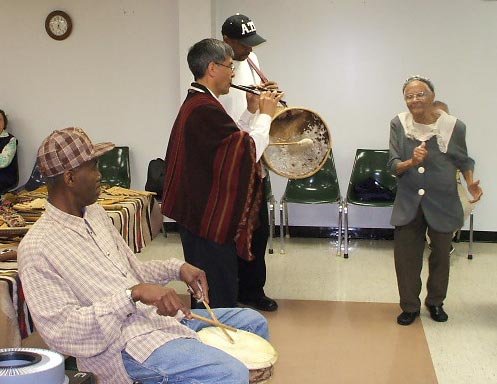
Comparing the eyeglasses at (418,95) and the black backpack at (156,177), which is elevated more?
the eyeglasses at (418,95)

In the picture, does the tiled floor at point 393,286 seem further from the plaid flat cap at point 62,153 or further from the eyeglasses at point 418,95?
the plaid flat cap at point 62,153

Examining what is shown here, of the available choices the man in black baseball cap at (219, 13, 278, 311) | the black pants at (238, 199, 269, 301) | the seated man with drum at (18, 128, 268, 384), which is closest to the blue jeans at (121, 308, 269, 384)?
the seated man with drum at (18, 128, 268, 384)

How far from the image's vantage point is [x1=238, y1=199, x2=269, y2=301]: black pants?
390 cm

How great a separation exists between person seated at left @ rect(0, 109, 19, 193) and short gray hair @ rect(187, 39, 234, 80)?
3.23 metres

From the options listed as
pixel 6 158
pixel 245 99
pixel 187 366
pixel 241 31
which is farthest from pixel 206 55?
pixel 6 158

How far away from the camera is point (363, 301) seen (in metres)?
4.27

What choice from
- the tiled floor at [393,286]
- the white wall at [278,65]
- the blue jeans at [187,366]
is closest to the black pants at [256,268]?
the tiled floor at [393,286]

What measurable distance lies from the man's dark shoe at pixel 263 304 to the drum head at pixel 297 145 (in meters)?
0.98

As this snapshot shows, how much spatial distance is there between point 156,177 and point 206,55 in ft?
8.66

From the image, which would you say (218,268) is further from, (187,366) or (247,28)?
(247,28)

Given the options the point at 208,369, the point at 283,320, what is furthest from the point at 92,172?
the point at 283,320

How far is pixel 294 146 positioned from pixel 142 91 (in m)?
2.87

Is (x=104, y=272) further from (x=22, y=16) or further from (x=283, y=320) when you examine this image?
(x=22, y=16)

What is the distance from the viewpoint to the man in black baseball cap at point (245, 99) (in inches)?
141
